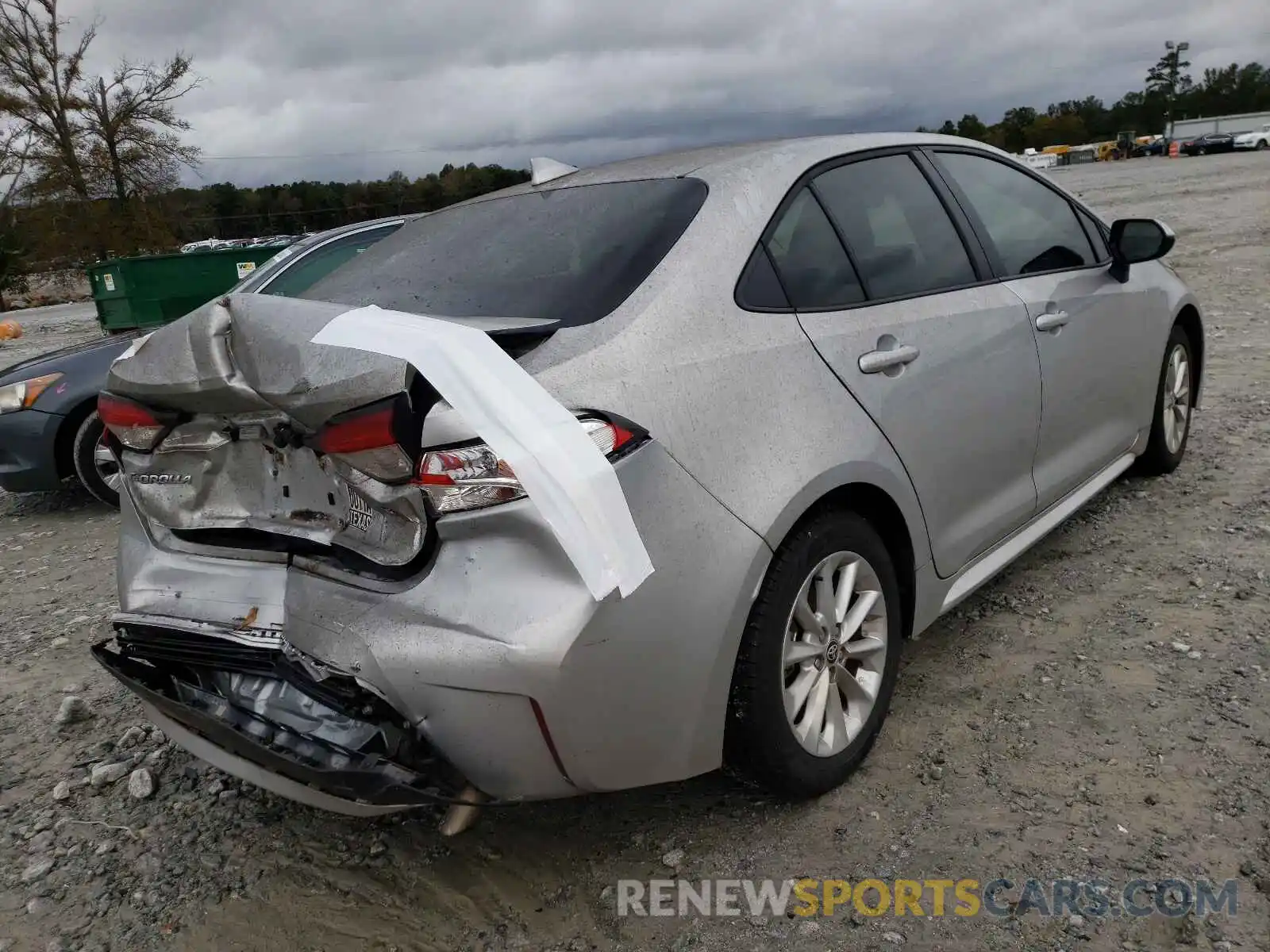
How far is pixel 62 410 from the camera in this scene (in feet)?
19.1

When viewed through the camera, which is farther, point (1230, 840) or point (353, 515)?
point (1230, 840)

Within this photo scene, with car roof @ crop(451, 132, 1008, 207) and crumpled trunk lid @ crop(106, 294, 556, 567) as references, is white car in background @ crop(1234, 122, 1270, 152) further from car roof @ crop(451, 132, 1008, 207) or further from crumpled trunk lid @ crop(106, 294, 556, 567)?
crumpled trunk lid @ crop(106, 294, 556, 567)

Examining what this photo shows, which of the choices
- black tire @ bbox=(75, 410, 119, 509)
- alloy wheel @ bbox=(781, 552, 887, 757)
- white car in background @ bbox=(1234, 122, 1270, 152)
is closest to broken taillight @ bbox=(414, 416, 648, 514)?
alloy wheel @ bbox=(781, 552, 887, 757)

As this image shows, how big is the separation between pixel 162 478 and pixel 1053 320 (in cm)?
274

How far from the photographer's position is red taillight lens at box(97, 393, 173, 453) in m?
2.32

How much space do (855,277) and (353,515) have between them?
4.81 feet

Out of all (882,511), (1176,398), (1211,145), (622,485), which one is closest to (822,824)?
(882,511)

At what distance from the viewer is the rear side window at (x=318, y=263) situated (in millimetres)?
5738

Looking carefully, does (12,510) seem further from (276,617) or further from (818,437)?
(818,437)

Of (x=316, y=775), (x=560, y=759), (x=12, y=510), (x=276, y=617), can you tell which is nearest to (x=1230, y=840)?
(x=560, y=759)

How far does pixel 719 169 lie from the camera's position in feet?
8.62

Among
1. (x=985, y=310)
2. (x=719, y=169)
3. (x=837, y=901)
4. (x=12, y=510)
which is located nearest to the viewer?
(x=837, y=901)

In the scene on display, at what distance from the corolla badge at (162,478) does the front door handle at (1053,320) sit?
258 cm

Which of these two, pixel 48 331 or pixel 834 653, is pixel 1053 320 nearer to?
pixel 834 653
